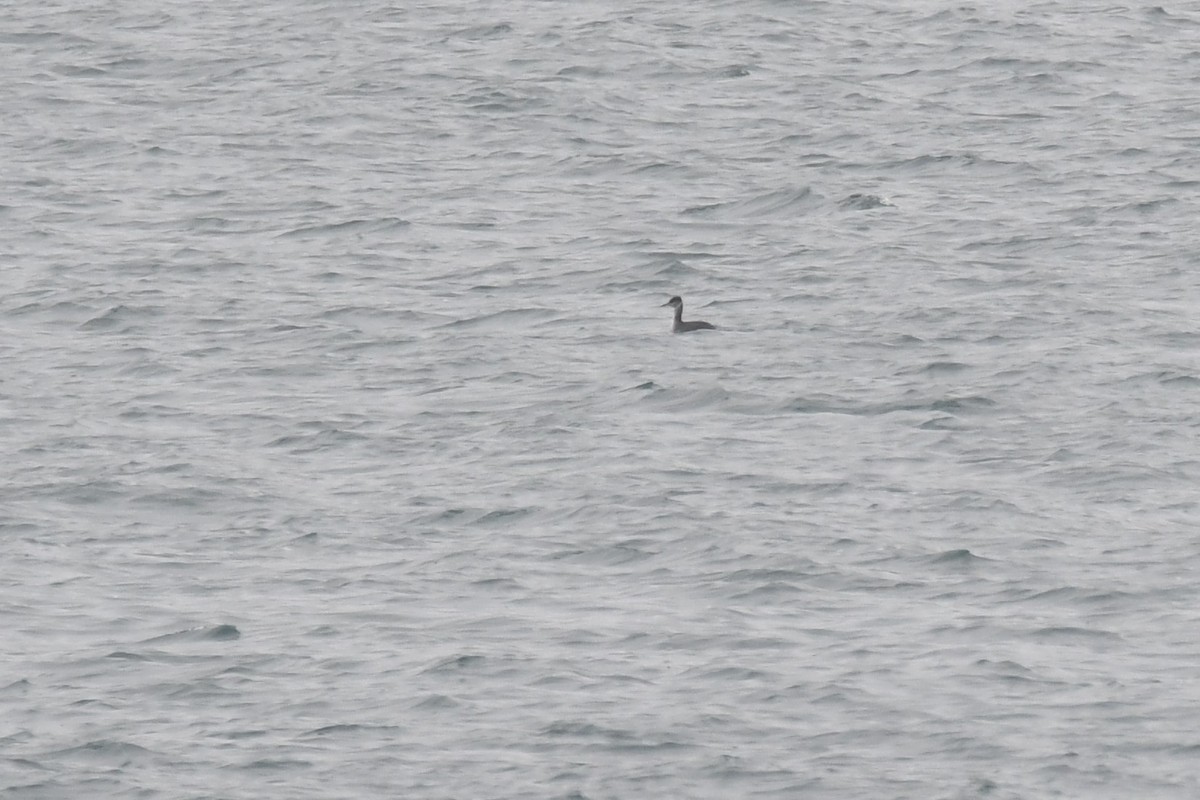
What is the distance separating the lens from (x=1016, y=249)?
2983cm

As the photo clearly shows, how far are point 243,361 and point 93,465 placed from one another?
11.9 feet

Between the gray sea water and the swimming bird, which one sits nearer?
the gray sea water

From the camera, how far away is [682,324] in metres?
27.1

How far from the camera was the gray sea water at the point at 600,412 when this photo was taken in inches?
666

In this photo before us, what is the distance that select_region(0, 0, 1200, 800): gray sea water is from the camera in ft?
55.5

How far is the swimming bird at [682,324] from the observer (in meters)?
27.1

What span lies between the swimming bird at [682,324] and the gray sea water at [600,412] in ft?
0.70

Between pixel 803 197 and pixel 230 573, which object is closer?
pixel 230 573

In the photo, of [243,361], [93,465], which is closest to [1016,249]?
[243,361]

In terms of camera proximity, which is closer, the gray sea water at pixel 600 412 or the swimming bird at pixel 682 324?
the gray sea water at pixel 600 412

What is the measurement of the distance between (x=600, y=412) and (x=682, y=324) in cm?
292

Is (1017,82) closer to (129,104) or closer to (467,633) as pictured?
(129,104)

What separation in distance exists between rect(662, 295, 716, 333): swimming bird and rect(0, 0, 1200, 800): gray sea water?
8.4 inches

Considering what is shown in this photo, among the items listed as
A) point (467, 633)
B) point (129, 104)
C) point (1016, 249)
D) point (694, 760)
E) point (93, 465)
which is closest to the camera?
point (694, 760)
